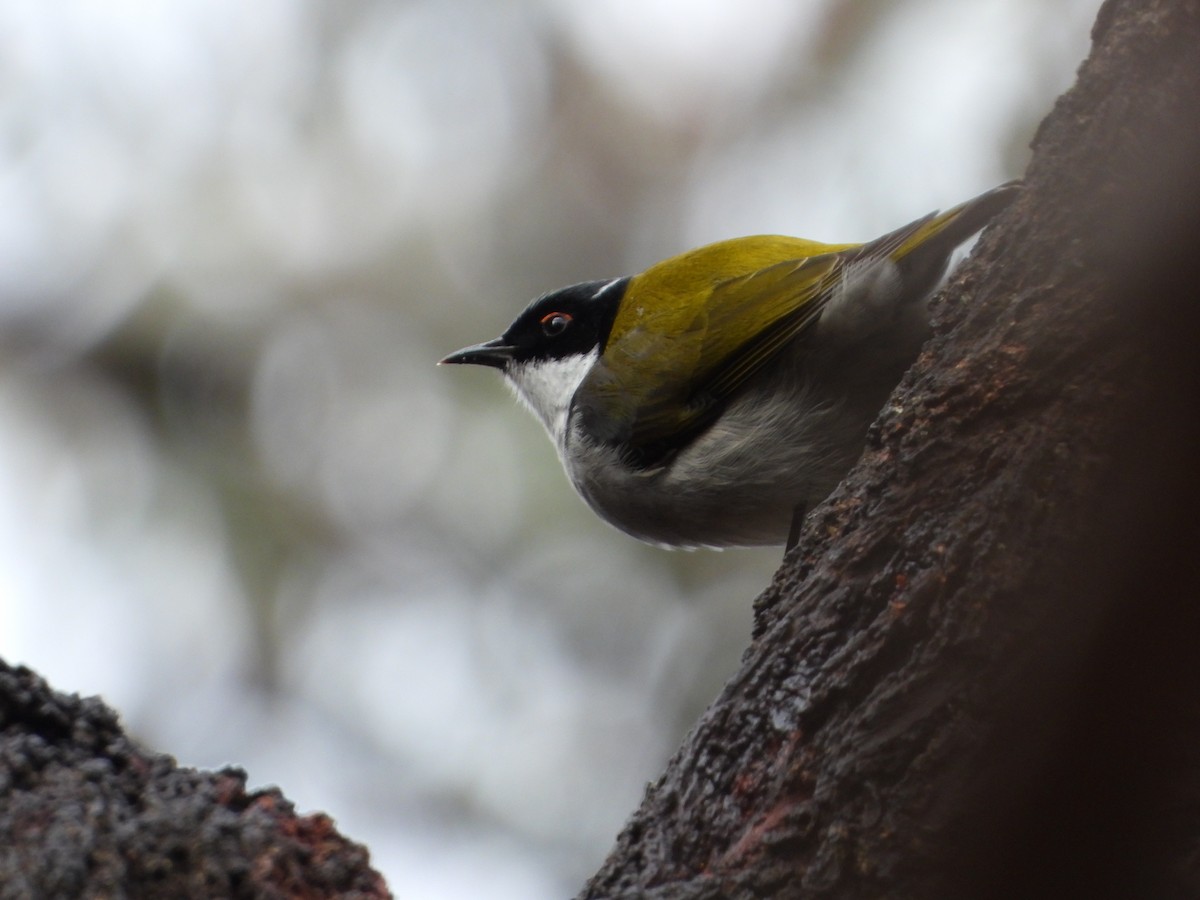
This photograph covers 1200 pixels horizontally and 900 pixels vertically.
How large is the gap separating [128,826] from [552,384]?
4.18 m

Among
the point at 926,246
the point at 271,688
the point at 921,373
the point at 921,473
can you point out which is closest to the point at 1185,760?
the point at 921,473

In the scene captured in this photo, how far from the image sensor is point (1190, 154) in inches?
76.4

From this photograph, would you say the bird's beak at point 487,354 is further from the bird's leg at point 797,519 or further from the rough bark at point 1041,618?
the rough bark at point 1041,618

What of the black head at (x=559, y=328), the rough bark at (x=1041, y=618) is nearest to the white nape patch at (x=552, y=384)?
the black head at (x=559, y=328)

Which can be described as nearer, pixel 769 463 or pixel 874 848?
pixel 874 848

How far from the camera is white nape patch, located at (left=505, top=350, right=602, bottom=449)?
18.7ft

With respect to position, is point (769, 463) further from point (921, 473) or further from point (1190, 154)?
point (1190, 154)

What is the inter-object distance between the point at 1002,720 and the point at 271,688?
6312 mm

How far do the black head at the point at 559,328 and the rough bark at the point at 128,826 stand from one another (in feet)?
12.2

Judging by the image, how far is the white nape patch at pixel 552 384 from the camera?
5711mm

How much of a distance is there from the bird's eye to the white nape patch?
14 centimetres

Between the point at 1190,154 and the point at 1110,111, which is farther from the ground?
the point at 1110,111

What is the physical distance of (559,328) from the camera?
599 cm

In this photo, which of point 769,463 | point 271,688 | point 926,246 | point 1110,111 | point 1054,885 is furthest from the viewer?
point 271,688
